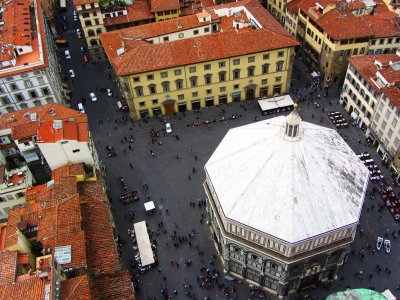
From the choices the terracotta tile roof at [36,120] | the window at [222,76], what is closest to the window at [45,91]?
the terracotta tile roof at [36,120]

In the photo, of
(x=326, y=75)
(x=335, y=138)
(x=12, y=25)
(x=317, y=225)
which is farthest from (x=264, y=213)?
(x=12, y=25)

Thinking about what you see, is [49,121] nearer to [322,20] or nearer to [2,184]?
Result: [2,184]

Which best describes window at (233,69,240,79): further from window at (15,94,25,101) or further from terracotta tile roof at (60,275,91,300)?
terracotta tile roof at (60,275,91,300)

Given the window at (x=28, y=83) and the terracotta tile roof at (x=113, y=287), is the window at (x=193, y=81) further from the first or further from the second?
the terracotta tile roof at (x=113, y=287)

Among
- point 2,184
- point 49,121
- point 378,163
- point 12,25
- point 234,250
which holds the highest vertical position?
point 12,25

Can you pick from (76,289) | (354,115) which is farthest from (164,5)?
(76,289)
